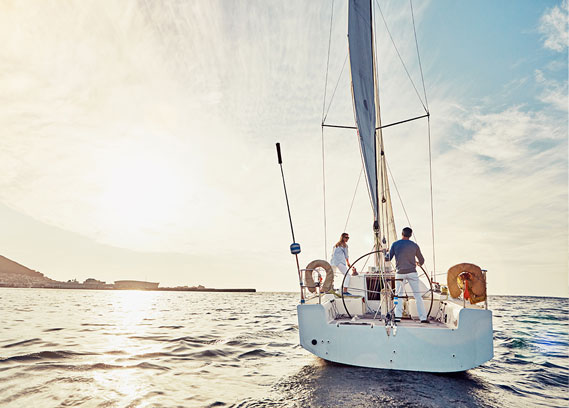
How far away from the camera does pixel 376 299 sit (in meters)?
9.45

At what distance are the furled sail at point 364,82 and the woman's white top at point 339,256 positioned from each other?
183 cm

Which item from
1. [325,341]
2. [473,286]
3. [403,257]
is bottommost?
[325,341]

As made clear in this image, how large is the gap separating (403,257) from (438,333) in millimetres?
1643

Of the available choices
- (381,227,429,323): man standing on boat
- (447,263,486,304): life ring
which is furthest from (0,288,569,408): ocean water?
(447,263,486,304): life ring

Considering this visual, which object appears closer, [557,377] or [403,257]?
[403,257]

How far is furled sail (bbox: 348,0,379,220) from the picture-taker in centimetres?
890

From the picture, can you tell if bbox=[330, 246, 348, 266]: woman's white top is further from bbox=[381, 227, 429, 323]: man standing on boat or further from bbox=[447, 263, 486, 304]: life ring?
bbox=[447, 263, 486, 304]: life ring

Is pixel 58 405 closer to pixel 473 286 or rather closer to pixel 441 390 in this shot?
pixel 441 390

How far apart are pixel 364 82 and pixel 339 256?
5199mm

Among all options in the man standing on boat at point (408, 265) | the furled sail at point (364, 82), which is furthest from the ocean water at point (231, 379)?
the furled sail at point (364, 82)

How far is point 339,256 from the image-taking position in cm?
974

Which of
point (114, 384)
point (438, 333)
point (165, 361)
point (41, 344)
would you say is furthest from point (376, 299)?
point (41, 344)

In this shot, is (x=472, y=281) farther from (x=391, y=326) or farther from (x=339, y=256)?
(x=339, y=256)

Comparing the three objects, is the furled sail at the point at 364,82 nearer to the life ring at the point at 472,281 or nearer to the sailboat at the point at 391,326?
the sailboat at the point at 391,326
